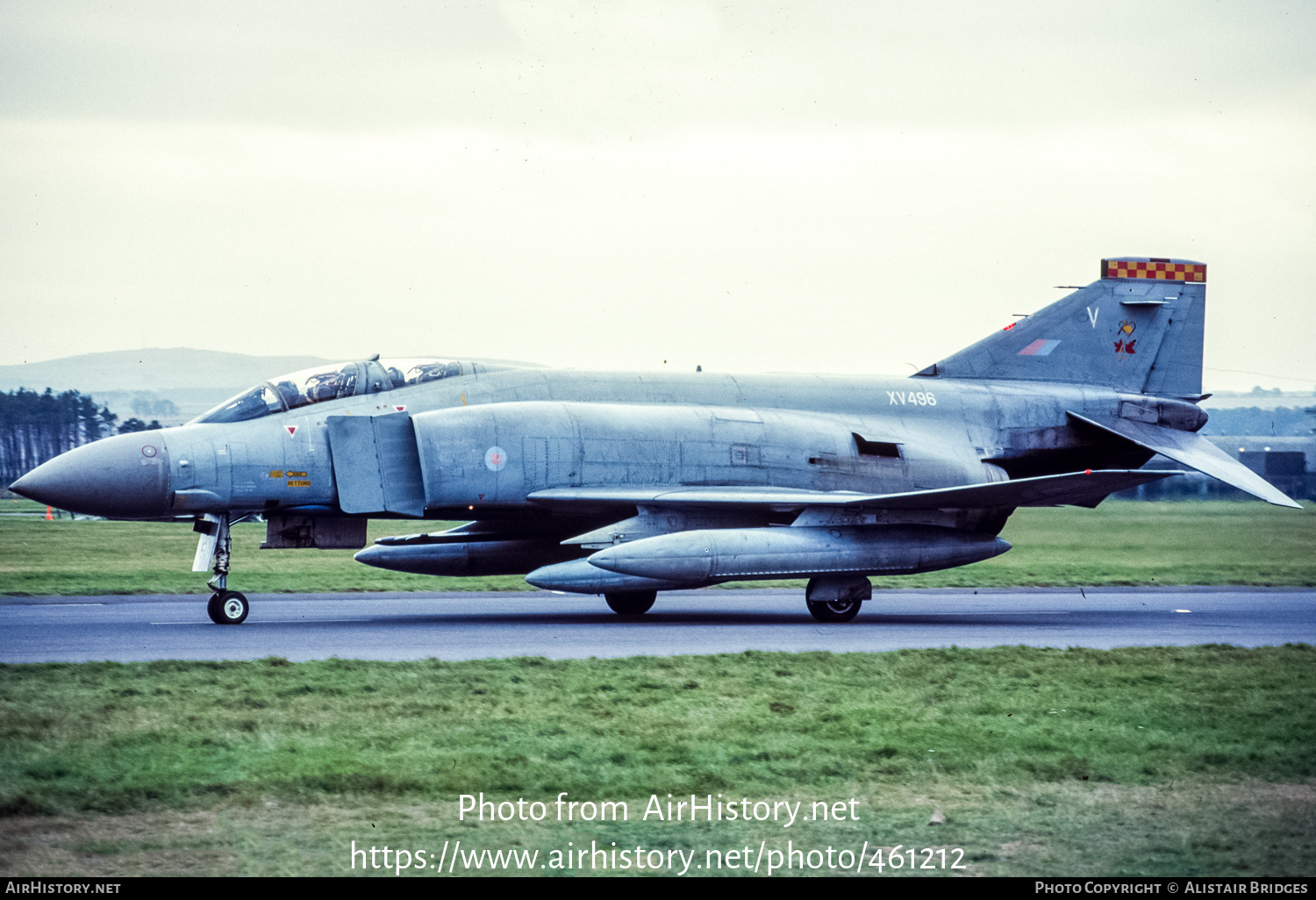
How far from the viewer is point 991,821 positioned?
5551 millimetres

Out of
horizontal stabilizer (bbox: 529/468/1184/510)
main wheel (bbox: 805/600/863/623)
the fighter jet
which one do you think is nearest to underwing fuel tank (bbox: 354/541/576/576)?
the fighter jet

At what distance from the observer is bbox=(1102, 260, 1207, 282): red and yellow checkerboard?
60.8ft

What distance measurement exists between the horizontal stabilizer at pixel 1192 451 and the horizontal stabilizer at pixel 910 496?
9.26 feet

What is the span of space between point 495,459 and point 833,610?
424cm

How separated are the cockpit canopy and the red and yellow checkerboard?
962 cm

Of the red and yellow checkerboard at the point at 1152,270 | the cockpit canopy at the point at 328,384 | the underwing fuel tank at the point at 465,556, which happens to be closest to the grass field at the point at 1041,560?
the underwing fuel tank at the point at 465,556

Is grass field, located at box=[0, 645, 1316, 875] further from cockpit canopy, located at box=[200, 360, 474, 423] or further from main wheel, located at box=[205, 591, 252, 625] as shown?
cockpit canopy, located at box=[200, 360, 474, 423]

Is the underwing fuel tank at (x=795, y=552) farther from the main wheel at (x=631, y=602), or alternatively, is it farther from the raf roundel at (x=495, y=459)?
the raf roundel at (x=495, y=459)

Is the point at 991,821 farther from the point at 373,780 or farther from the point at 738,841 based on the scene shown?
the point at 373,780

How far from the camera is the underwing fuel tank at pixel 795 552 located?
1316 centimetres

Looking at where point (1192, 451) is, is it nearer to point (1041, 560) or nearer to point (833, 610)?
point (1041, 560)

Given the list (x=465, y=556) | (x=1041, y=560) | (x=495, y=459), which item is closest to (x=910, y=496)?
(x=495, y=459)

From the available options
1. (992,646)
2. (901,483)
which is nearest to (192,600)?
(901,483)

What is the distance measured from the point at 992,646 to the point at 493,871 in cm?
751
